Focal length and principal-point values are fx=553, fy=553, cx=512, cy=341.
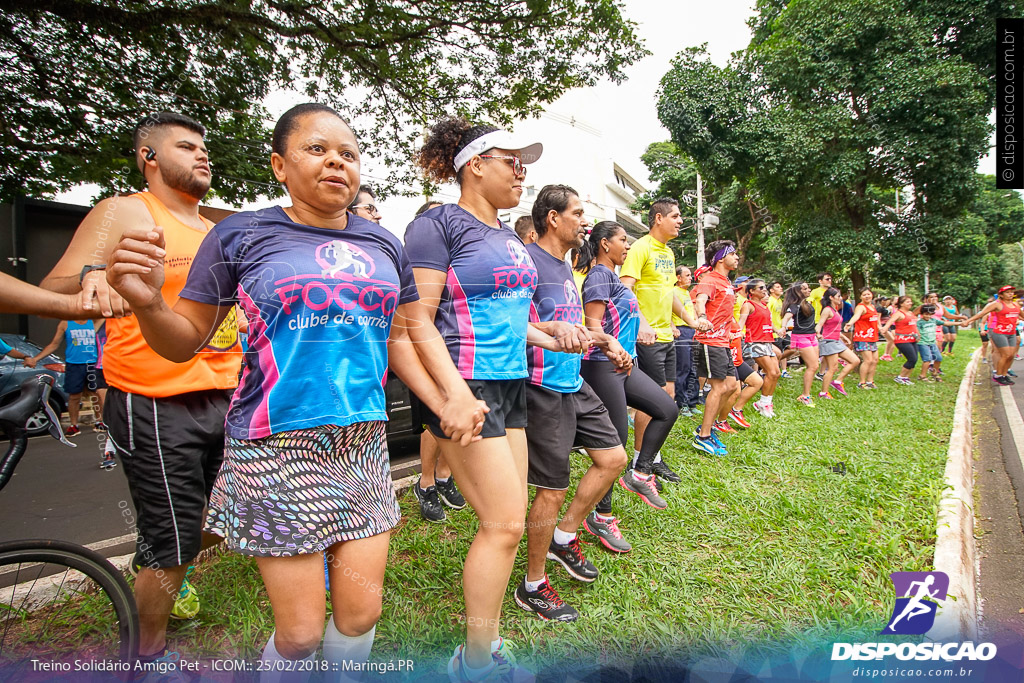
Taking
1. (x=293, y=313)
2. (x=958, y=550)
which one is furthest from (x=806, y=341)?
(x=293, y=313)

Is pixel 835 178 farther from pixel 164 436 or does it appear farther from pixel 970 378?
pixel 164 436

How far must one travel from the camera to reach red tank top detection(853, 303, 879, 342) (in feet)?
31.4

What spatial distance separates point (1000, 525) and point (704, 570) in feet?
7.98

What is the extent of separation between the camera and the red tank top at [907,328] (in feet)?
34.7

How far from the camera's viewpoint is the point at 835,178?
12.4 metres

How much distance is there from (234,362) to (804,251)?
14.5 metres

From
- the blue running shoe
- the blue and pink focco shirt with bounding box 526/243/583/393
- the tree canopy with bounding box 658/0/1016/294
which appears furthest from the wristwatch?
the tree canopy with bounding box 658/0/1016/294

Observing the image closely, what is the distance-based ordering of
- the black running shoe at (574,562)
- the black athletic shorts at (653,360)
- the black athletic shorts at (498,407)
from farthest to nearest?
the black athletic shorts at (653,360)
the black running shoe at (574,562)
the black athletic shorts at (498,407)

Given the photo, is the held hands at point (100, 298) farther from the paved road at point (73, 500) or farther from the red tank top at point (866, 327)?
the red tank top at point (866, 327)

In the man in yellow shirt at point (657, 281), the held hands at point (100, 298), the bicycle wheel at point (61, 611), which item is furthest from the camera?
the man in yellow shirt at point (657, 281)

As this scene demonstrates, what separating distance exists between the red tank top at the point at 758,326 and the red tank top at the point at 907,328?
5602 millimetres

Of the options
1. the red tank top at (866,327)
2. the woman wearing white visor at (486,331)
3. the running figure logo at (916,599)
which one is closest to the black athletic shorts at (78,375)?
the woman wearing white visor at (486,331)

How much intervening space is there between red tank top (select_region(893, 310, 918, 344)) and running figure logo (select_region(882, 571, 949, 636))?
31.9ft

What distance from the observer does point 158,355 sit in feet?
6.05
